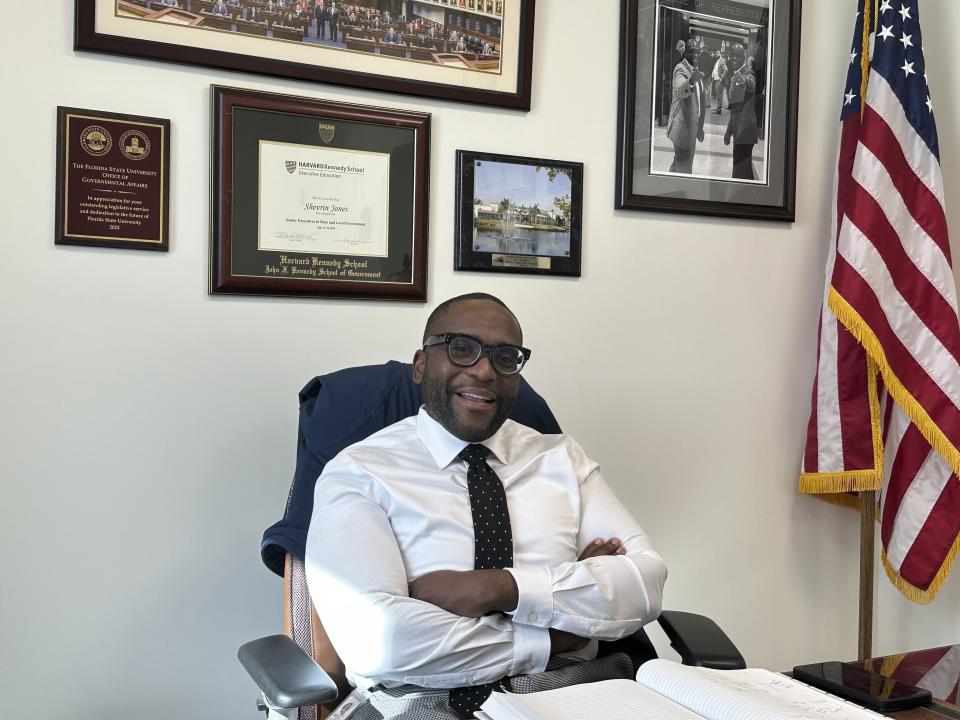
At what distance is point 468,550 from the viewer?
1.76 metres

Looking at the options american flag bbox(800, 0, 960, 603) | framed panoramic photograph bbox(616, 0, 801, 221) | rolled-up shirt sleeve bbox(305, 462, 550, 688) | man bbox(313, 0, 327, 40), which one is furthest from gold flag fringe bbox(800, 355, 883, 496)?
man bbox(313, 0, 327, 40)

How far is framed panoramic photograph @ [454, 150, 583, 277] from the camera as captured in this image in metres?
2.39

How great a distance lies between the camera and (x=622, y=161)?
256cm

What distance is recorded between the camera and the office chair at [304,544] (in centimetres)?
150

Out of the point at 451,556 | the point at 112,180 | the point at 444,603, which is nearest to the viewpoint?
the point at 444,603

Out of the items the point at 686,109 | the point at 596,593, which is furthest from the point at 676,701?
the point at 686,109

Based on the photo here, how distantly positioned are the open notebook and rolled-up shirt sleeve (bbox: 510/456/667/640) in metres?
0.32

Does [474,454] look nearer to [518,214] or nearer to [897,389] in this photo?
[518,214]

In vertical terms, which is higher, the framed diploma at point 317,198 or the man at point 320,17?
the man at point 320,17

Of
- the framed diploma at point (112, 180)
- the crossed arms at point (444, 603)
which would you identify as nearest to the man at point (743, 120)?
the crossed arms at point (444, 603)

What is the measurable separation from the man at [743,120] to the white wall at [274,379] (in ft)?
0.60

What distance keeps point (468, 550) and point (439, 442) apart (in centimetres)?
23
